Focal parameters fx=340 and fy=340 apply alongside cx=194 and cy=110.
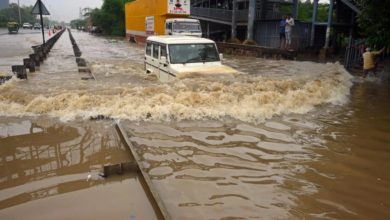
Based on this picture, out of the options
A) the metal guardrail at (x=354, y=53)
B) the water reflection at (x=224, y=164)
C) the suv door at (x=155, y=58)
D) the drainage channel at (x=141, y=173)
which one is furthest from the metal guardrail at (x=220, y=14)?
the drainage channel at (x=141, y=173)

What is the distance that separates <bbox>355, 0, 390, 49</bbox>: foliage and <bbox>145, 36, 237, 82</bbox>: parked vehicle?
3.95 meters

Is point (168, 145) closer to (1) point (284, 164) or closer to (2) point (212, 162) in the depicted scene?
(2) point (212, 162)

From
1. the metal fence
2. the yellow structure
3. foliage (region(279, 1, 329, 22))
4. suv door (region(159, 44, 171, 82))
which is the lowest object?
suv door (region(159, 44, 171, 82))

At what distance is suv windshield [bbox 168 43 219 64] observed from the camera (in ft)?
30.6

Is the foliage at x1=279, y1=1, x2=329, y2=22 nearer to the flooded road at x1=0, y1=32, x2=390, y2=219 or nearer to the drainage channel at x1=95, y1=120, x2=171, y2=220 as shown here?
the flooded road at x1=0, y1=32, x2=390, y2=219

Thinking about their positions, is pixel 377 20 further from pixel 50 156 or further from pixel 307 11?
pixel 307 11

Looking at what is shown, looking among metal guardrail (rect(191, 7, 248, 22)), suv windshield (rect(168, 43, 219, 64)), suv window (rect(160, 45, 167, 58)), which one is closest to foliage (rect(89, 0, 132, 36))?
metal guardrail (rect(191, 7, 248, 22))

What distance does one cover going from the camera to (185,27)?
73.3 ft

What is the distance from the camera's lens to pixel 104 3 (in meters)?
62.2

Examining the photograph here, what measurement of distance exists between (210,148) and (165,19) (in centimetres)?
2011

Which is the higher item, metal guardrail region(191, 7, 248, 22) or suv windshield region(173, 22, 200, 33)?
metal guardrail region(191, 7, 248, 22)

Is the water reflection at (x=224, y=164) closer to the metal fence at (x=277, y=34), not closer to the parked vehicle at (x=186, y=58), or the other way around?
the parked vehicle at (x=186, y=58)

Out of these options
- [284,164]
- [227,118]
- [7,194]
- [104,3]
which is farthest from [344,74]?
[104,3]

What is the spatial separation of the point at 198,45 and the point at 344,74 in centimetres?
604
